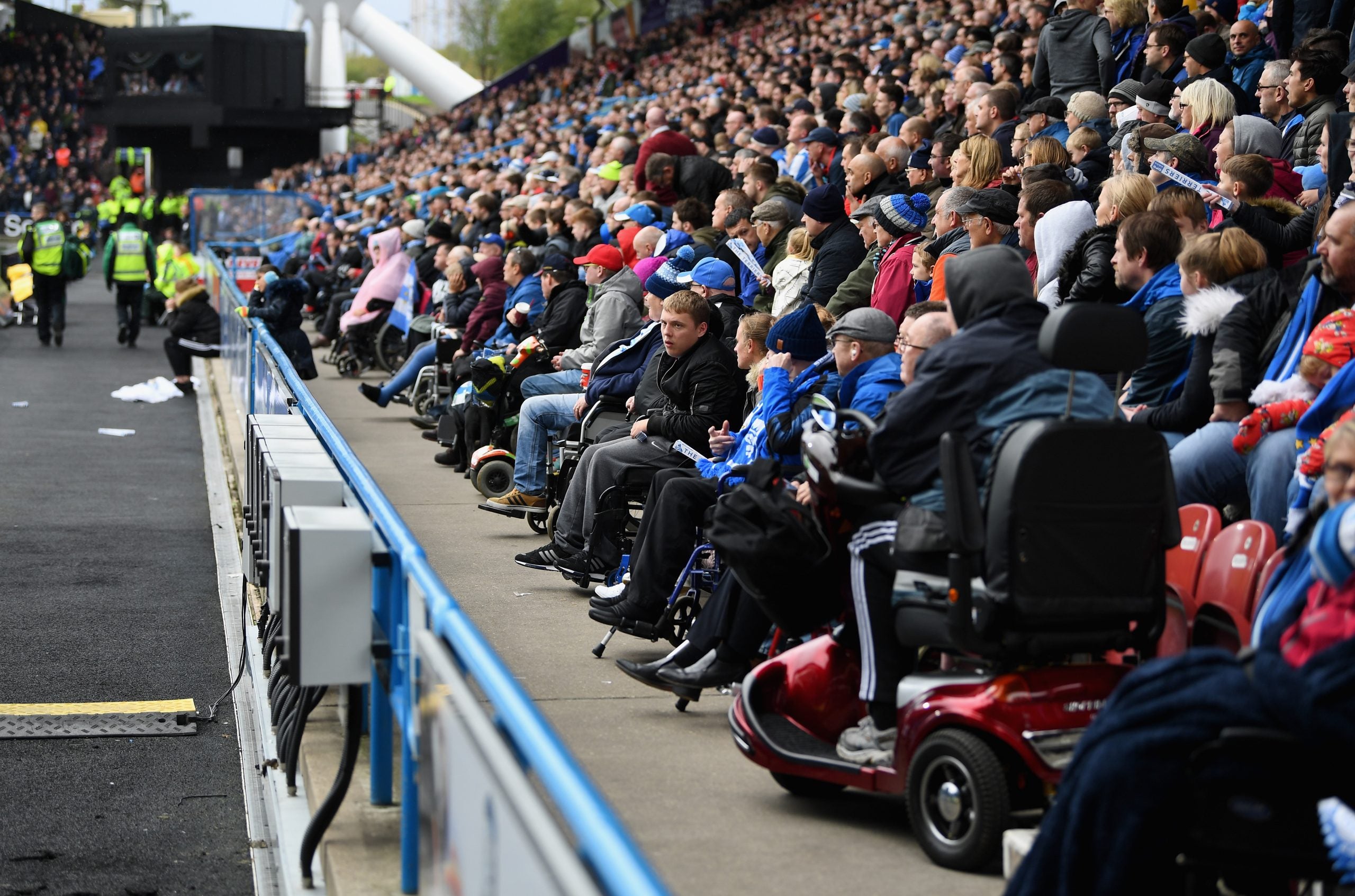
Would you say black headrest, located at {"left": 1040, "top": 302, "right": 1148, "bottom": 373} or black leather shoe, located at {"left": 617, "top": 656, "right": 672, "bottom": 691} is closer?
black headrest, located at {"left": 1040, "top": 302, "right": 1148, "bottom": 373}

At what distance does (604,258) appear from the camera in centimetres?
1038

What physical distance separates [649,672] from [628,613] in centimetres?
78

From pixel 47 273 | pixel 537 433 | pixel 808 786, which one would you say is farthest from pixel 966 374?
pixel 47 273

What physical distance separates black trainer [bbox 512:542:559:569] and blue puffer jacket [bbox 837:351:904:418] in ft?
7.85

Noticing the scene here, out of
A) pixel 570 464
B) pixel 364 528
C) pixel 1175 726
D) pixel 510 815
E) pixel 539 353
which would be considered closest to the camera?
pixel 510 815

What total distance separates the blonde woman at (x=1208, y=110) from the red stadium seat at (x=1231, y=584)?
4.01 m

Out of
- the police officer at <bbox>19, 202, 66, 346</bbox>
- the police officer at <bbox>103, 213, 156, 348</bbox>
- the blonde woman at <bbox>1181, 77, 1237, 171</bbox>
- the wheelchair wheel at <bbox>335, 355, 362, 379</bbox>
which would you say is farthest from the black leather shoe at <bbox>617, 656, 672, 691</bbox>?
the police officer at <bbox>19, 202, 66, 346</bbox>

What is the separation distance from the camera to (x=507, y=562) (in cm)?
875

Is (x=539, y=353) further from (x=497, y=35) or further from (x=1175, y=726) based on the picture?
A: (x=497, y=35)

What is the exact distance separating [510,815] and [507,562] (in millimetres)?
6356

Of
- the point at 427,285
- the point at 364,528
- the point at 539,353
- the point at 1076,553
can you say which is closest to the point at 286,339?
the point at 427,285

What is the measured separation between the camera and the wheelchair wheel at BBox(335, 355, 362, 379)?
18.1 meters

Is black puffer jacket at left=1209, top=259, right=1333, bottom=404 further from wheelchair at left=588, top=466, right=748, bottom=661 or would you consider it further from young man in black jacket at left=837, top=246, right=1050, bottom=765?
wheelchair at left=588, top=466, right=748, bottom=661

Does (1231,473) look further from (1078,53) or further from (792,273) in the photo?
(1078,53)
